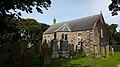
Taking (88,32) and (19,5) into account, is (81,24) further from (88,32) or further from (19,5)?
(19,5)

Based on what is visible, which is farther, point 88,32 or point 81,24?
point 81,24

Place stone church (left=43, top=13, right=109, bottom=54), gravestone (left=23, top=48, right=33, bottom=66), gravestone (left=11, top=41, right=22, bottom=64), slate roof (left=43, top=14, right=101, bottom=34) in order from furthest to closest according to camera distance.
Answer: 1. slate roof (left=43, top=14, right=101, bottom=34)
2. stone church (left=43, top=13, right=109, bottom=54)
3. gravestone (left=11, top=41, right=22, bottom=64)
4. gravestone (left=23, top=48, right=33, bottom=66)

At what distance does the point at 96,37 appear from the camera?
43219 mm

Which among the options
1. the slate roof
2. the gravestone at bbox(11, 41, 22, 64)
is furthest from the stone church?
the gravestone at bbox(11, 41, 22, 64)

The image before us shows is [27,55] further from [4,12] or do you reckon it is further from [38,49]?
[38,49]

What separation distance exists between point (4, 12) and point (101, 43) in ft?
91.1

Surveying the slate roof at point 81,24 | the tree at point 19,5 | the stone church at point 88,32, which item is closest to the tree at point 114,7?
the tree at point 19,5

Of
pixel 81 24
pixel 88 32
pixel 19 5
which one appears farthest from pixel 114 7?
pixel 81 24

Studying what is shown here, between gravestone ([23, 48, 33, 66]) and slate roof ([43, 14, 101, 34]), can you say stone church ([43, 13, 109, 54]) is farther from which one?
gravestone ([23, 48, 33, 66])

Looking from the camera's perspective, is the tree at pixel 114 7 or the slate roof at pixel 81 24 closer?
the tree at pixel 114 7

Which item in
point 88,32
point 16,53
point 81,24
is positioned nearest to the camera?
point 16,53

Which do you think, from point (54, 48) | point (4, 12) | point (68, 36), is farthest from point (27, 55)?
point (68, 36)

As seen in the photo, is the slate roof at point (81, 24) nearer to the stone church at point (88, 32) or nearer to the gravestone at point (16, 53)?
the stone church at point (88, 32)

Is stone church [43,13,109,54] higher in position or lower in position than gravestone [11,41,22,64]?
higher
